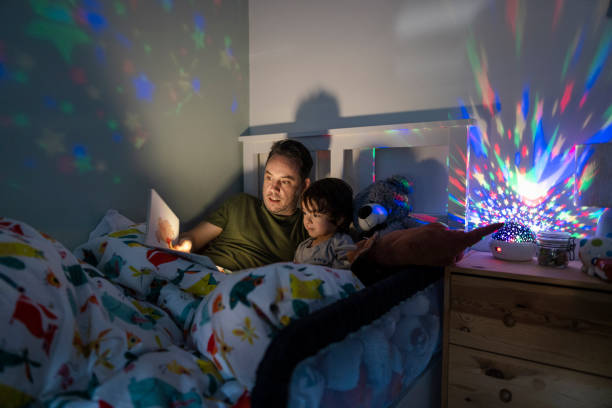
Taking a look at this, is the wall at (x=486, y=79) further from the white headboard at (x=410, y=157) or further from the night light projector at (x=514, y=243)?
the night light projector at (x=514, y=243)

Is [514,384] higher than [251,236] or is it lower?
lower

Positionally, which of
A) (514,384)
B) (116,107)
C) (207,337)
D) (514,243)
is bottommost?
(514,384)

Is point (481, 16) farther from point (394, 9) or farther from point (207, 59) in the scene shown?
point (207, 59)

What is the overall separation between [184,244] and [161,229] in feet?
0.49

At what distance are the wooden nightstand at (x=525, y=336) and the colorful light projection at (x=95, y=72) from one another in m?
1.40

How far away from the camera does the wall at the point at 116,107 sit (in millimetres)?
1237

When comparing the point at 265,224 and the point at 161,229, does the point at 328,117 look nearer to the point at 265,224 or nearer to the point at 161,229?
the point at 265,224

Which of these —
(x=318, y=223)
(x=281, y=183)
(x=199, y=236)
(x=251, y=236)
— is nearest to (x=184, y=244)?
(x=199, y=236)

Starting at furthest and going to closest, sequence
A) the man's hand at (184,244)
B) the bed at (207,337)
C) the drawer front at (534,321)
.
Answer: the man's hand at (184,244)
the drawer front at (534,321)
the bed at (207,337)

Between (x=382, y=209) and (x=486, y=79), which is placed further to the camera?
(x=486, y=79)

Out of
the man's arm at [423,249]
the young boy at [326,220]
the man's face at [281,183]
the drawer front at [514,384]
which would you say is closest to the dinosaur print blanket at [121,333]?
the man's arm at [423,249]

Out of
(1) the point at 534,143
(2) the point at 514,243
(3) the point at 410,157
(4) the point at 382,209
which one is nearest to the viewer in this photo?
(2) the point at 514,243

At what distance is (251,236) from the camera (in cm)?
152

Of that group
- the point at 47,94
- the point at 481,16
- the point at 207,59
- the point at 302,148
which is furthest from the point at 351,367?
the point at 207,59
